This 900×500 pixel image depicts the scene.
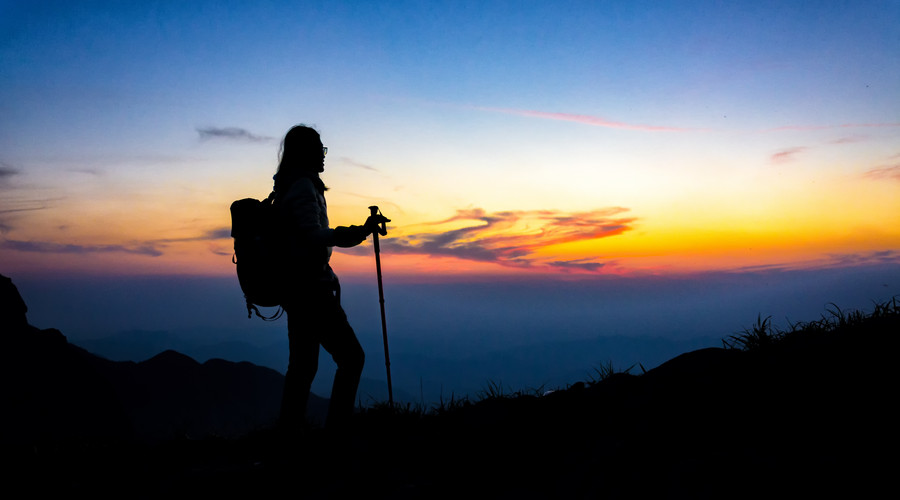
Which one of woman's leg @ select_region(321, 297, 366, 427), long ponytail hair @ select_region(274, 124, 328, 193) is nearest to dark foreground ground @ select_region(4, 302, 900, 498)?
woman's leg @ select_region(321, 297, 366, 427)

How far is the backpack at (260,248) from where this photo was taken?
4.37 m

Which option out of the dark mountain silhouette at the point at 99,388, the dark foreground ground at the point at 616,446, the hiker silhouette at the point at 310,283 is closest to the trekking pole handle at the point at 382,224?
the hiker silhouette at the point at 310,283

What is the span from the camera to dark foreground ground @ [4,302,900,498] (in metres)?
3.06

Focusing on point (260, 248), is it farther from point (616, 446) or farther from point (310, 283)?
point (616, 446)

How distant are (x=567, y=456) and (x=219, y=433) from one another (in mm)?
4561

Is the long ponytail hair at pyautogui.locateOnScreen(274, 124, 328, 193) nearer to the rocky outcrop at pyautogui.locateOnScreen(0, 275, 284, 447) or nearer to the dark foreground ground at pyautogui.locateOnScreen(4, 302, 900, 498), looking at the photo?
the dark foreground ground at pyautogui.locateOnScreen(4, 302, 900, 498)

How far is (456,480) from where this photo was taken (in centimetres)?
404

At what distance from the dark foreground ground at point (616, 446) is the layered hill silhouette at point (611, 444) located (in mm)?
14

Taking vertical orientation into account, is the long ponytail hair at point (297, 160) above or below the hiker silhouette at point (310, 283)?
above

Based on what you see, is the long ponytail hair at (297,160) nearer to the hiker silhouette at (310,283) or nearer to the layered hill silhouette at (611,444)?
the hiker silhouette at (310,283)

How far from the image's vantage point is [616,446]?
147 inches

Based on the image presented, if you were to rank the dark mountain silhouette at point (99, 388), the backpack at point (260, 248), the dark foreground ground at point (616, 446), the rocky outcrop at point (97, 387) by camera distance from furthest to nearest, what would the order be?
the dark mountain silhouette at point (99, 388)
the rocky outcrop at point (97, 387)
the backpack at point (260, 248)
the dark foreground ground at point (616, 446)

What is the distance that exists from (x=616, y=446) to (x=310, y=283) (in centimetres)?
275

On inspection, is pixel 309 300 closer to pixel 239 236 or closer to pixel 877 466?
pixel 239 236
